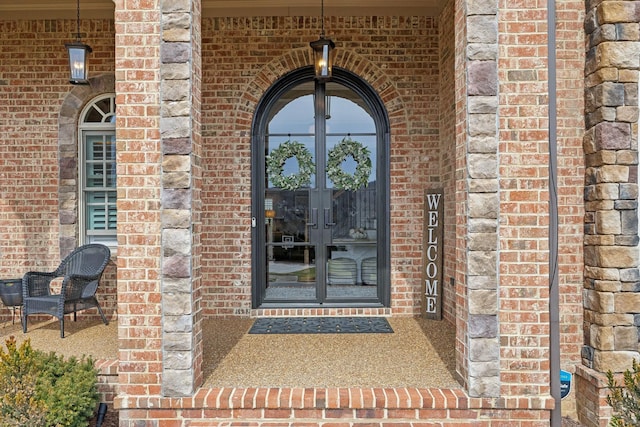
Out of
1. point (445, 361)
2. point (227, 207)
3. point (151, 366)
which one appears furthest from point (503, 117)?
point (227, 207)

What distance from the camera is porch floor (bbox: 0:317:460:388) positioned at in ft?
11.1

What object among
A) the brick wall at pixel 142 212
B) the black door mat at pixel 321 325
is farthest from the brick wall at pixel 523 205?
the brick wall at pixel 142 212

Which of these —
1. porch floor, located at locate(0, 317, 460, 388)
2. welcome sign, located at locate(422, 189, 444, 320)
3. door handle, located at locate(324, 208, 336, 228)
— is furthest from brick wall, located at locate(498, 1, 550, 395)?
door handle, located at locate(324, 208, 336, 228)

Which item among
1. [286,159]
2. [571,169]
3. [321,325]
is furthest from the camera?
[286,159]

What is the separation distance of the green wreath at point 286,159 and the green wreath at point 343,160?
0.27 meters

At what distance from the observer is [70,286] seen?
15.4 ft

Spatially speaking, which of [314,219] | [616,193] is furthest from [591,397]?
[314,219]

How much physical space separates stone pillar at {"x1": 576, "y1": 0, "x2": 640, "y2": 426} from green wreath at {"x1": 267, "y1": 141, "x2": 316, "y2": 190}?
10.5 ft

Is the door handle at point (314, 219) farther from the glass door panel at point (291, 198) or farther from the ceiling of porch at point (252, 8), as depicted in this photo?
the ceiling of porch at point (252, 8)

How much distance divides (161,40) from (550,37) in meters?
2.80

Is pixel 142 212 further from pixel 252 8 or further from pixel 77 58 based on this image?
pixel 252 8

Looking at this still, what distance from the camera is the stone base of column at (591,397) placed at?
11.0ft

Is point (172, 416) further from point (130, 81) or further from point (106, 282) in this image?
point (106, 282)

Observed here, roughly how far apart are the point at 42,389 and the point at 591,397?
417 cm
